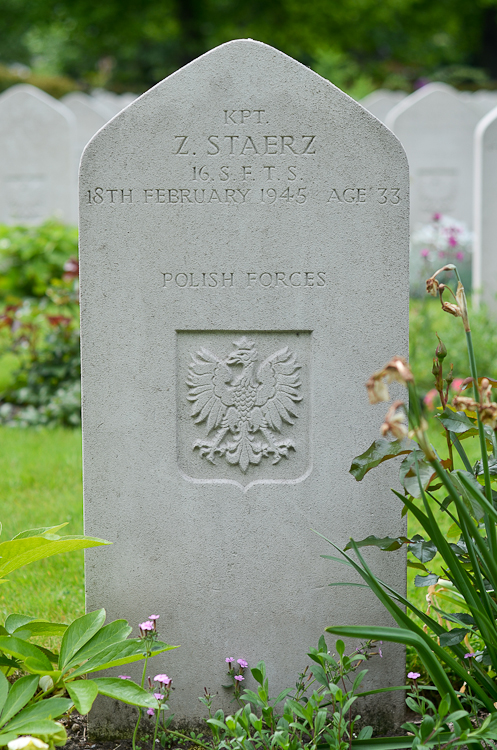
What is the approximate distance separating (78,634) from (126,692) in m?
0.19

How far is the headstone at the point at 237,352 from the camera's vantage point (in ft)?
6.61

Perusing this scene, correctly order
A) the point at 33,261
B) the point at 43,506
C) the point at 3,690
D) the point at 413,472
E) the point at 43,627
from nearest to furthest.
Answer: the point at 3,690
the point at 413,472
the point at 43,627
the point at 43,506
the point at 33,261

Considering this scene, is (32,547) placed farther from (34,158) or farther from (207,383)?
(34,158)

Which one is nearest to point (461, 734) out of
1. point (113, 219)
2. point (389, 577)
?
point (389, 577)

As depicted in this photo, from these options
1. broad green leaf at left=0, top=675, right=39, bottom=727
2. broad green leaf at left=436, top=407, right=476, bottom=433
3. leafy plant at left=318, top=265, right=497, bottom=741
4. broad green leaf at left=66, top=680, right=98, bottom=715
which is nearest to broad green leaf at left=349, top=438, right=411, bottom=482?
leafy plant at left=318, top=265, right=497, bottom=741

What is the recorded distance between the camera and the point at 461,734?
1.58 meters

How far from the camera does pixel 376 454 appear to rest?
1.82 metres

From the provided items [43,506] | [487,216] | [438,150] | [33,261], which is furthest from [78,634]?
[438,150]

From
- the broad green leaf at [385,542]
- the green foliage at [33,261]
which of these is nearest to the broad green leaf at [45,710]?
the broad green leaf at [385,542]

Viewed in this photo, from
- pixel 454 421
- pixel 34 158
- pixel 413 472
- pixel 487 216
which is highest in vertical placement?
pixel 34 158

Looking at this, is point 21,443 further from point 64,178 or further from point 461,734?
point 64,178

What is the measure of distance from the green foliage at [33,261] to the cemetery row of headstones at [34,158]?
2.83 meters

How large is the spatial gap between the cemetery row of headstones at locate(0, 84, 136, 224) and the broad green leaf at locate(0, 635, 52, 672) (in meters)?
7.37

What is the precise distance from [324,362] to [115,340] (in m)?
0.59
